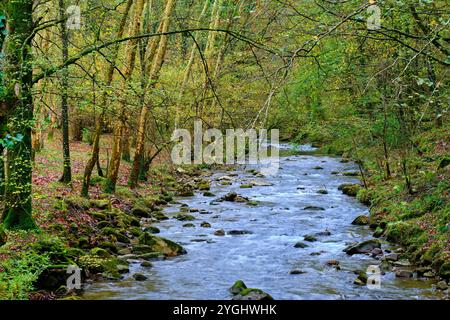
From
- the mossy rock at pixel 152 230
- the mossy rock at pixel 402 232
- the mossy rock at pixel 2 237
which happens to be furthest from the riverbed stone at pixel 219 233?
the mossy rock at pixel 2 237

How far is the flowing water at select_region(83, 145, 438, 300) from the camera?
8.59 metres

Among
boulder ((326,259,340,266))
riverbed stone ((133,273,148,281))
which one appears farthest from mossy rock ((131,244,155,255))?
boulder ((326,259,340,266))

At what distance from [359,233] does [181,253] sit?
4.84 metres

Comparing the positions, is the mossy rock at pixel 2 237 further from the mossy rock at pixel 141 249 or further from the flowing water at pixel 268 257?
the mossy rock at pixel 141 249

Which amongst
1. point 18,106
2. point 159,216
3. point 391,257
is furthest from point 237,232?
point 18,106

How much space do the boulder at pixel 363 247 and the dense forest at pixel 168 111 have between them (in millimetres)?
639

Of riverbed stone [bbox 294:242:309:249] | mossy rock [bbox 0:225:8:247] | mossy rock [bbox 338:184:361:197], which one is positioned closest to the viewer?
mossy rock [bbox 0:225:8:247]

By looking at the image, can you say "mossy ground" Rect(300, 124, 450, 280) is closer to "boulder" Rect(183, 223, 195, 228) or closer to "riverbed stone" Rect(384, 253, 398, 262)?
"riverbed stone" Rect(384, 253, 398, 262)

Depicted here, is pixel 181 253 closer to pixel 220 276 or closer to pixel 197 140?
pixel 220 276

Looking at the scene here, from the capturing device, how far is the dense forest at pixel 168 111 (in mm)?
7184

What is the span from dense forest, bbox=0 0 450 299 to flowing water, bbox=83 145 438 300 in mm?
587

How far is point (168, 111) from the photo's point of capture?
1435 centimetres
